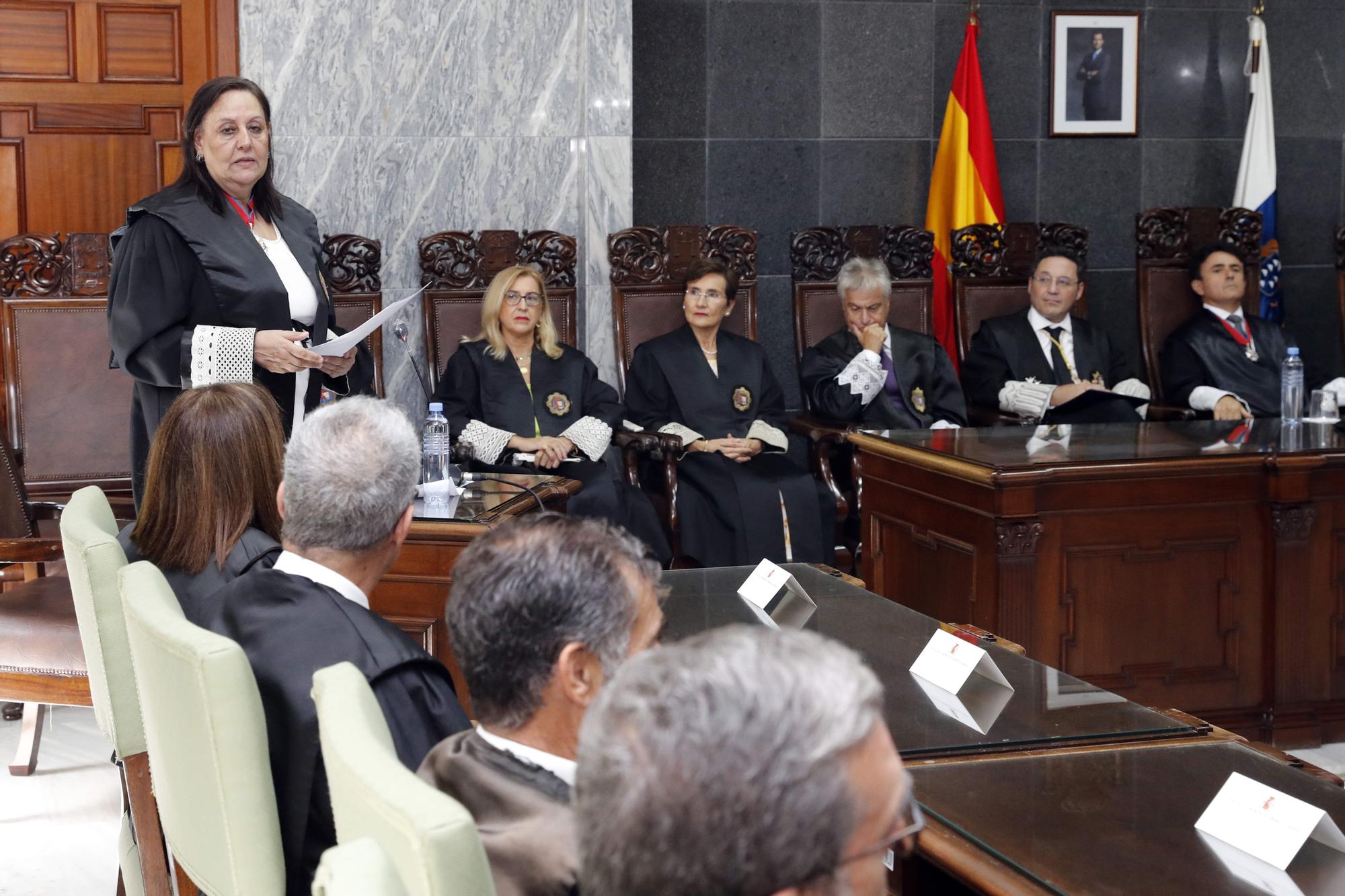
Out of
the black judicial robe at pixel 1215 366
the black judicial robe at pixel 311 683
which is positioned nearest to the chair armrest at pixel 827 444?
the black judicial robe at pixel 1215 366

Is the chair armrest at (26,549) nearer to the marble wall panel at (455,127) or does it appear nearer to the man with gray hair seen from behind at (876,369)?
the marble wall panel at (455,127)

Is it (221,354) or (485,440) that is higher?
(221,354)

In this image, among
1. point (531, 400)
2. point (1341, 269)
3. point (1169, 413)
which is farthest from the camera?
point (1341, 269)

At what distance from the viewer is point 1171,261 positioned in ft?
17.4

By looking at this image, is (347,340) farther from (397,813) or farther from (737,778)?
(737,778)

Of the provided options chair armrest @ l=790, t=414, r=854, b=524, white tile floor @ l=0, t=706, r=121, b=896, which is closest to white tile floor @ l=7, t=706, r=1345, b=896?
white tile floor @ l=0, t=706, r=121, b=896

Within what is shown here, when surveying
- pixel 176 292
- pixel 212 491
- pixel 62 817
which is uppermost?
pixel 176 292

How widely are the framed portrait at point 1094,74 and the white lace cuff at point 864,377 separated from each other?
184 cm

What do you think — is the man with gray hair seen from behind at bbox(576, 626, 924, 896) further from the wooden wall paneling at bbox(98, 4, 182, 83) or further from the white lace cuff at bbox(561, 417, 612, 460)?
the wooden wall paneling at bbox(98, 4, 182, 83)

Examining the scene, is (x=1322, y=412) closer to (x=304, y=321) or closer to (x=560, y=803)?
(x=304, y=321)

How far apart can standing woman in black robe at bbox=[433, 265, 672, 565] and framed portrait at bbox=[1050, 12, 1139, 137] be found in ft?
8.44

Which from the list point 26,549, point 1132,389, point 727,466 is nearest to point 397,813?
point 26,549

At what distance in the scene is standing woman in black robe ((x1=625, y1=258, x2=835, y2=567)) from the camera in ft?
14.5

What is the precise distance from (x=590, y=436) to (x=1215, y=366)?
2343 millimetres
